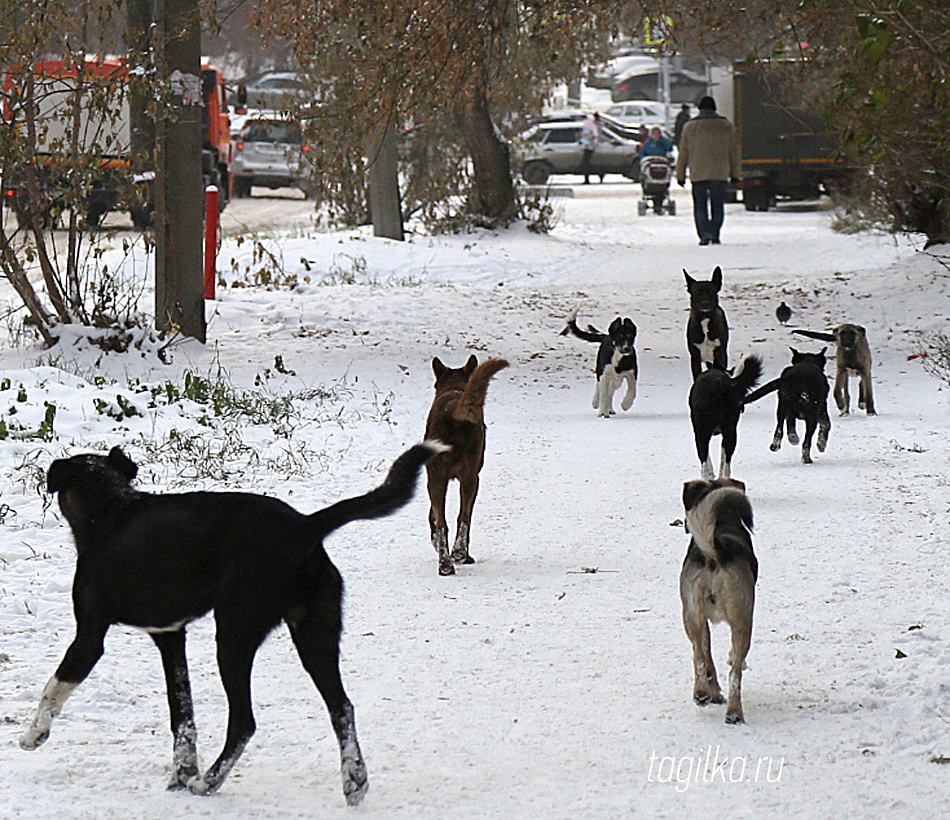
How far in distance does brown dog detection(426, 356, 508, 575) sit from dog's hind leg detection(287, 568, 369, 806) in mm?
2776

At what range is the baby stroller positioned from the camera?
33.3 m

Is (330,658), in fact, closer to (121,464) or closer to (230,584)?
(230,584)

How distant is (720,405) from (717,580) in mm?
3652

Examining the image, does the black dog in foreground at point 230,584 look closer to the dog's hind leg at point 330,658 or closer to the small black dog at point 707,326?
the dog's hind leg at point 330,658

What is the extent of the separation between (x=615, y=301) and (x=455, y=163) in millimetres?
8878

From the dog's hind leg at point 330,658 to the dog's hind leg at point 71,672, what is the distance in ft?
1.74

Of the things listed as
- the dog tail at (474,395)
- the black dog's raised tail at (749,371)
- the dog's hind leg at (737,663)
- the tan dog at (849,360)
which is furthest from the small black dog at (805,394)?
the dog's hind leg at (737,663)

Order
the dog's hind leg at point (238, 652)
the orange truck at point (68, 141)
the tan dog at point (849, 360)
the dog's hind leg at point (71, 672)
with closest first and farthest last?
the dog's hind leg at point (238, 652)
the dog's hind leg at point (71, 672)
the tan dog at point (849, 360)
the orange truck at point (68, 141)

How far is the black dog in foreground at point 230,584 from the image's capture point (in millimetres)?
4156

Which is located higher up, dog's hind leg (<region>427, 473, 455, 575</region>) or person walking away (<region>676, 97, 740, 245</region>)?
person walking away (<region>676, 97, 740, 245</region>)

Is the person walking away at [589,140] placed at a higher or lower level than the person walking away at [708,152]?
higher

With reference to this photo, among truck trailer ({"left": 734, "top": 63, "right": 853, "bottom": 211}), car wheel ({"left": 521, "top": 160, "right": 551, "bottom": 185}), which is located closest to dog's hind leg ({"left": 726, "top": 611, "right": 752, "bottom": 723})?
truck trailer ({"left": 734, "top": 63, "right": 853, "bottom": 211})

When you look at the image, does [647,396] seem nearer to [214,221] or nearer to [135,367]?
[135,367]

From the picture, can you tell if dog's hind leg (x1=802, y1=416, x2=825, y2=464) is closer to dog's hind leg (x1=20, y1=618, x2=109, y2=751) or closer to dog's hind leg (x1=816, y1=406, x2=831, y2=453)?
dog's hind leg (x1=816, y1=406, x2=831, y2=453)
